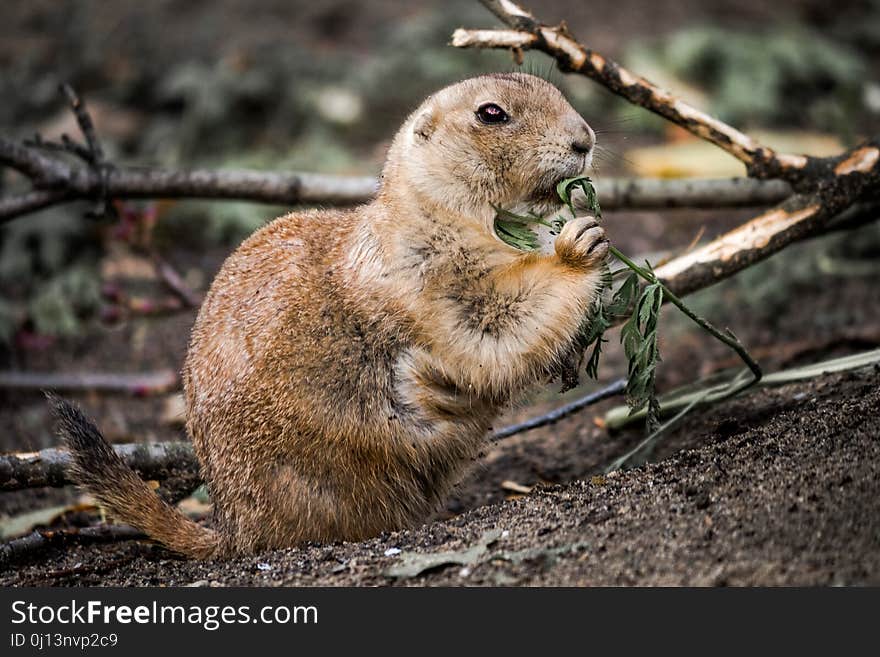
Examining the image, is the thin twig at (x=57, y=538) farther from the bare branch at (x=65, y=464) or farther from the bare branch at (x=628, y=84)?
the bare branch at (x=628, y=84)

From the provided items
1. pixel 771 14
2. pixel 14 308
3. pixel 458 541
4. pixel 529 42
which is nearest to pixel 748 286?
pixel 529 42

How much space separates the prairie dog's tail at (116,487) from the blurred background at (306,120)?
198 cm

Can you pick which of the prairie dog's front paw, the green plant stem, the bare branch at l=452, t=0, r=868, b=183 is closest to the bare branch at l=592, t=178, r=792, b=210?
the bare branch at l=452, t=0, r=868, b=183

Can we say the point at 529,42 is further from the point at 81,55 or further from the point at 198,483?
the point at 81,55

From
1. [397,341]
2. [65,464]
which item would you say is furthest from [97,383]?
[397,341]

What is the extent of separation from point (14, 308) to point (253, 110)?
3988mm

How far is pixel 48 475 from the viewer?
4973 mm

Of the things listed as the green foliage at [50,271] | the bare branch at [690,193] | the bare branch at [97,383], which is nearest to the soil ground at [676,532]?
the bare branch at [690,193]

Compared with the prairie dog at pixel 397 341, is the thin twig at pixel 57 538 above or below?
below

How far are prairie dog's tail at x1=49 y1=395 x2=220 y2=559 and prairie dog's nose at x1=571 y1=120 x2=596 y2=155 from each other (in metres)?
2.31

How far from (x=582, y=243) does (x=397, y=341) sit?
2.83ft

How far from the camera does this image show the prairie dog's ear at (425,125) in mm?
4602

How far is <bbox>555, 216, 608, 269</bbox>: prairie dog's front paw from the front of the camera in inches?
166

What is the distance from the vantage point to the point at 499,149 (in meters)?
4.40
